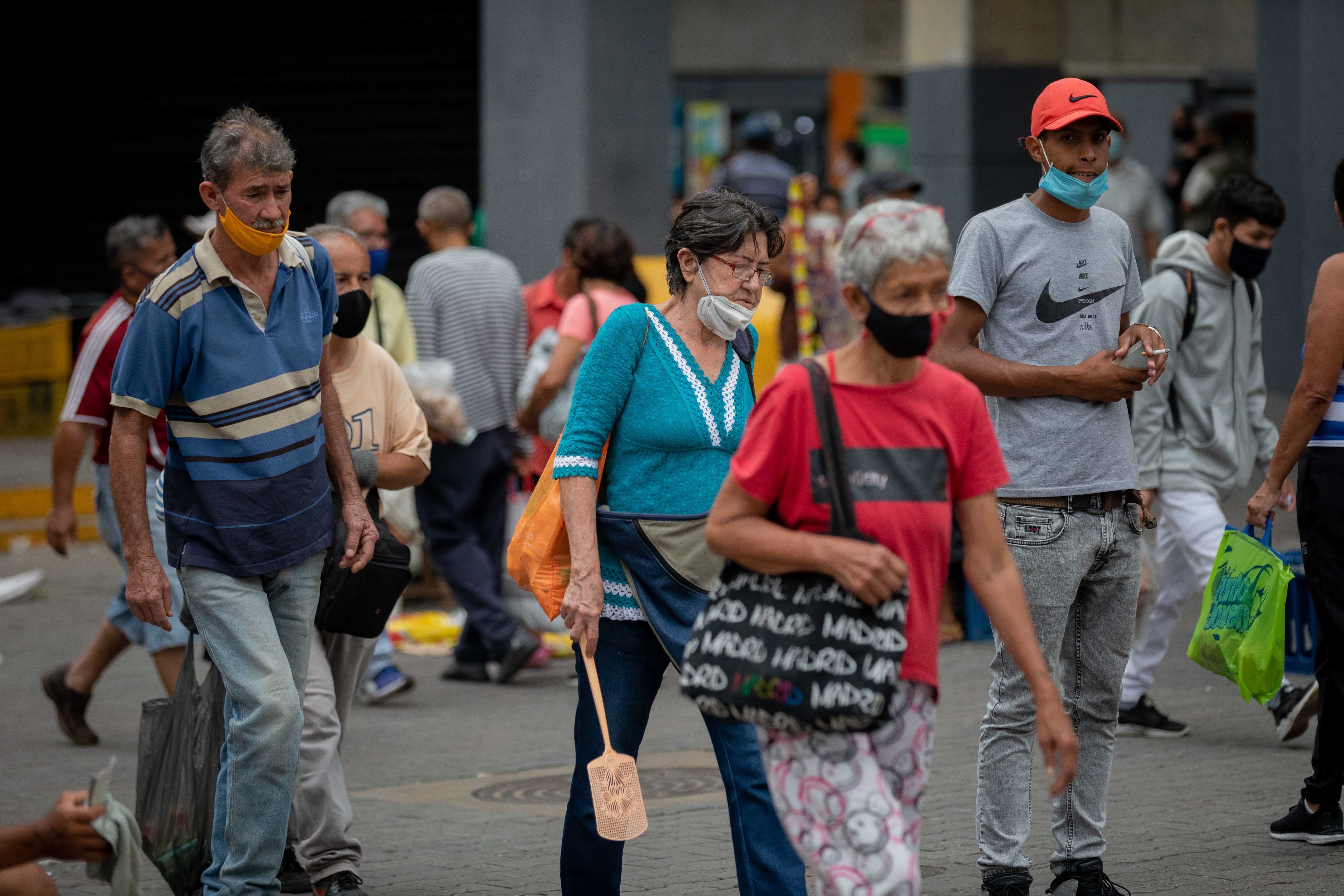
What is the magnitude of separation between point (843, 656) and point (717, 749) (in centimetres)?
101

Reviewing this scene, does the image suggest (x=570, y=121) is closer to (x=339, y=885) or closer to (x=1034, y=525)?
(x=339, y=885)

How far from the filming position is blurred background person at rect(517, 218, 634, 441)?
8.23 metres

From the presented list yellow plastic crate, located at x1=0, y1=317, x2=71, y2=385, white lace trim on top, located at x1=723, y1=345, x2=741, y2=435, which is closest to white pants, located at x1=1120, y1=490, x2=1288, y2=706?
white lace trim on top, located at x1=723, y1=345, x2=741, y2=435

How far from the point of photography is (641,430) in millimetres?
4320

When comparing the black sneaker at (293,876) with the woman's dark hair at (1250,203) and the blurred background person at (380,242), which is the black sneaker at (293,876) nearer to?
the blurred background person at (380,242)

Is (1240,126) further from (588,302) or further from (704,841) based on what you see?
(704,841)

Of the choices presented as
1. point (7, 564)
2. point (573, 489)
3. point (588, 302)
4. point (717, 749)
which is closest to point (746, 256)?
point (573, 489)

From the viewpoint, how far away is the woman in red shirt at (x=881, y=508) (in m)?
3.42

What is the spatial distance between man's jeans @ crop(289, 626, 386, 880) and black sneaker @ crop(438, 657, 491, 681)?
363 centimetres

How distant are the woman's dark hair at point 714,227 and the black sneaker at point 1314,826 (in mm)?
2486

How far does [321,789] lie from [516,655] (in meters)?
3.71

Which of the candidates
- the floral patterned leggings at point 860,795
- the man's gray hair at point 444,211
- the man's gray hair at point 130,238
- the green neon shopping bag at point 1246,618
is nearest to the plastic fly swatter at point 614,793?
the floral patterned leggings at point 860,795

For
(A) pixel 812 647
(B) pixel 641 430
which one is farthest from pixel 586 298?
(A) pixel 812 647

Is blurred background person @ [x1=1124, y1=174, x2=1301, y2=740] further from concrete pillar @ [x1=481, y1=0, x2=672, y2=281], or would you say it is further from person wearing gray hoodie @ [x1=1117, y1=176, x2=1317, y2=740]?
concrete pillar @ [x1=481, y1=0, x2=672, y2=281]
